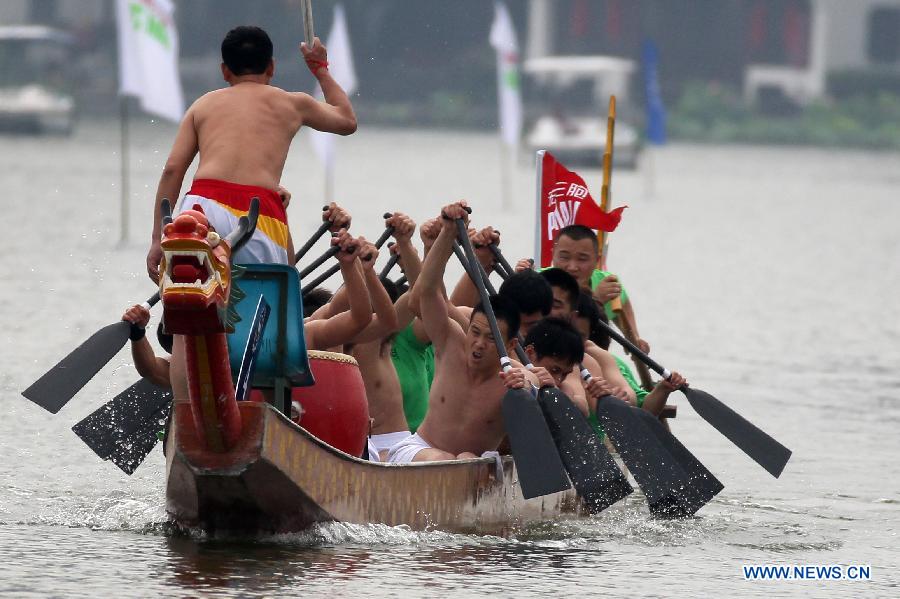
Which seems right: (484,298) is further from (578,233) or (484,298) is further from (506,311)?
(578,233)

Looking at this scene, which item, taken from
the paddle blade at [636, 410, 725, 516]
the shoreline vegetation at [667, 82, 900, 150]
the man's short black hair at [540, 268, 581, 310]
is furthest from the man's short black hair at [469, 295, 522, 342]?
the shoreline vegetation at [667, 82, 900, 150]

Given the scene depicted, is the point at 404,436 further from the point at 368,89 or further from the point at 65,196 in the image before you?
the point at 368,89

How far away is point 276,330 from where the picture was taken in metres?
8.98

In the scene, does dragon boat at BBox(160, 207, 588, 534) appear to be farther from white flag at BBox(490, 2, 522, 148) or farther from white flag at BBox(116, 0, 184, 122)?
white flag at BBox(490, 2, 522, 148)

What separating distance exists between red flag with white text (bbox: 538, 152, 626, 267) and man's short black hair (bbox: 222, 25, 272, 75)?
332 cm

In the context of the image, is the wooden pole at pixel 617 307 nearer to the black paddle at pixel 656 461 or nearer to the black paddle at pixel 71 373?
the black paddle at pixel 656 461

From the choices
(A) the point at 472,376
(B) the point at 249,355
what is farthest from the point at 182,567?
(A) the point at 472,376

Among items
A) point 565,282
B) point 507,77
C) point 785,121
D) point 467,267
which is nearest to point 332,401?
point 467,267

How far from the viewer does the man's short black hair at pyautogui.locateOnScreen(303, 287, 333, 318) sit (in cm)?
1101

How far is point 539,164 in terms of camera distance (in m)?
13.0

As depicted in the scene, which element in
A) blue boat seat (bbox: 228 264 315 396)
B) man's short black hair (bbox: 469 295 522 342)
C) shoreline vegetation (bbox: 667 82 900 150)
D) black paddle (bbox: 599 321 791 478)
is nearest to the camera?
blue boat seat (bbox: 228 264 315 396)

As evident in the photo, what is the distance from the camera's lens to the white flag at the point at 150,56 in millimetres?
22297

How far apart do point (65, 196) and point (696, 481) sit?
25534 millimetres
